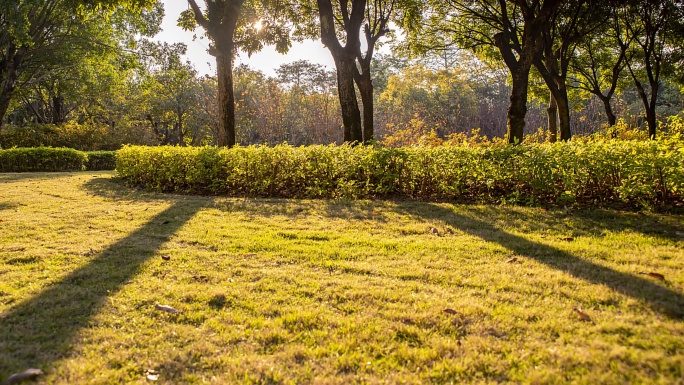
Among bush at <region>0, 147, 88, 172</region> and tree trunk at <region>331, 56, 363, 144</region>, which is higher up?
tree trunk at <region>331, 56, 363, 144</region>

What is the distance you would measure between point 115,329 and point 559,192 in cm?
635

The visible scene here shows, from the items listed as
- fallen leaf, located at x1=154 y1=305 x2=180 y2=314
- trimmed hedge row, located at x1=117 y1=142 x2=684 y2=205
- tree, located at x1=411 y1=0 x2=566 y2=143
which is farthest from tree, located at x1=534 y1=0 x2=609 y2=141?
fallen leaf, located at x1=154 y1=305 x2=180 y2=314

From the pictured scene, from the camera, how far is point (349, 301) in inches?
119

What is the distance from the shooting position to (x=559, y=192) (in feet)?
21.7

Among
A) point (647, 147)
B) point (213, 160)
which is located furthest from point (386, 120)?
point (647, 147)

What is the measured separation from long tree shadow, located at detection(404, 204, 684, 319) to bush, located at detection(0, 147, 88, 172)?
17.3 metres

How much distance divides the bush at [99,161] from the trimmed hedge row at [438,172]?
11.2 metres

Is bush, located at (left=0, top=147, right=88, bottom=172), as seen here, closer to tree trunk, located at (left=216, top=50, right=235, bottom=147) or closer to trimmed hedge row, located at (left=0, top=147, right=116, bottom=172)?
trimmed hedge row, located at (left=0, top=147, right=116, bottom=172)

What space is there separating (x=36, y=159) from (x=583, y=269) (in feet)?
63.6

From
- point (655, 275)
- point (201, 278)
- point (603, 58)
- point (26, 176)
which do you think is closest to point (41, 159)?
point (26, 176)

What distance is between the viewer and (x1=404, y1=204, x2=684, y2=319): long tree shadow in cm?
280

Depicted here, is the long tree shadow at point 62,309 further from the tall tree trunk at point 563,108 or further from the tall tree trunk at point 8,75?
the tall tree trunk at point 8,75

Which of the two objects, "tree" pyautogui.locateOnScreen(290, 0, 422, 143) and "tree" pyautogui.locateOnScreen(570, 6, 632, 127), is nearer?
"tree" pyautogui.locateOnScreen(290, 0, 422, 143)

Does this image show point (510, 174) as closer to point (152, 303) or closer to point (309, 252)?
point (309, 252)
